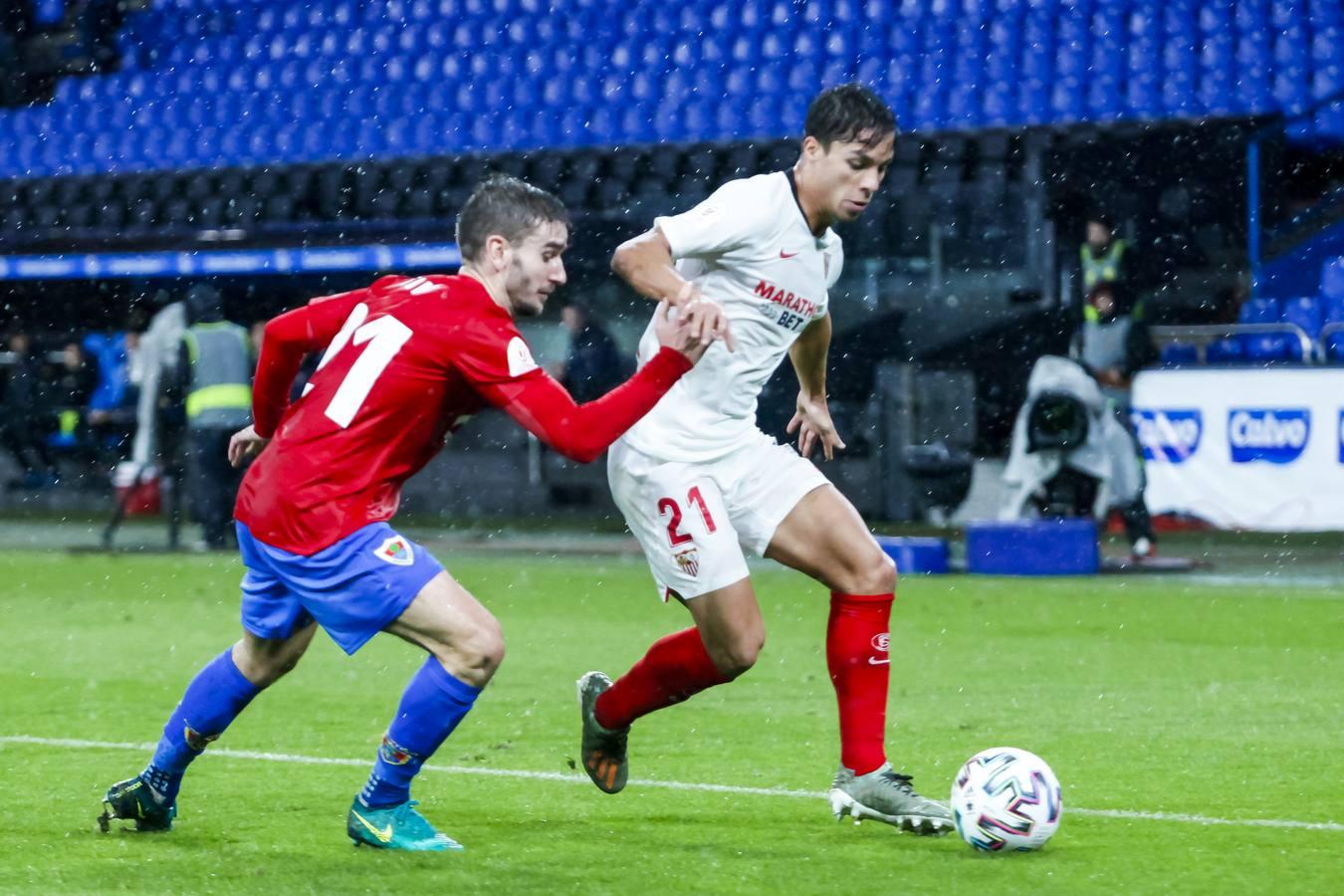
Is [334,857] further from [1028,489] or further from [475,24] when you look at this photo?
[475,24]

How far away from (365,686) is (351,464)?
3569 millimetres

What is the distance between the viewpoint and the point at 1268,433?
12672 millimetres

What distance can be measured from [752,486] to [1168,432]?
8.40 metres

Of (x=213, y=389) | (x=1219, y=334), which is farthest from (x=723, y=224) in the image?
(x=1219, y=334)

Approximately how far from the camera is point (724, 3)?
1895cm

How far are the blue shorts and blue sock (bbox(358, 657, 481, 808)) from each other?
0.16m

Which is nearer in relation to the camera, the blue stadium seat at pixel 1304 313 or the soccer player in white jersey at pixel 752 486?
the soccer player in white jersey at pixel 752 486

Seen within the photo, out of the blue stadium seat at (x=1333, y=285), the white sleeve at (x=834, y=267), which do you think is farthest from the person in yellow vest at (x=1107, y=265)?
the white sleeve at (x=834, y=267)

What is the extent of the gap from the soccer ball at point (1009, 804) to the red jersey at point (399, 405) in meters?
1.11

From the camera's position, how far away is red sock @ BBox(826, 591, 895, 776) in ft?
16.2

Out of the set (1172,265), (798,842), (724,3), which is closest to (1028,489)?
(1172,265)

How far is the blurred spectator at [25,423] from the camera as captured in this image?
18.8m

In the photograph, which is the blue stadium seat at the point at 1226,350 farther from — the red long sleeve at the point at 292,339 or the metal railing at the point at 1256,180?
the red long sleeve at the point at 292,339

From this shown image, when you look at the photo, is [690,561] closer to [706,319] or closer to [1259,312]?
[706,319]
